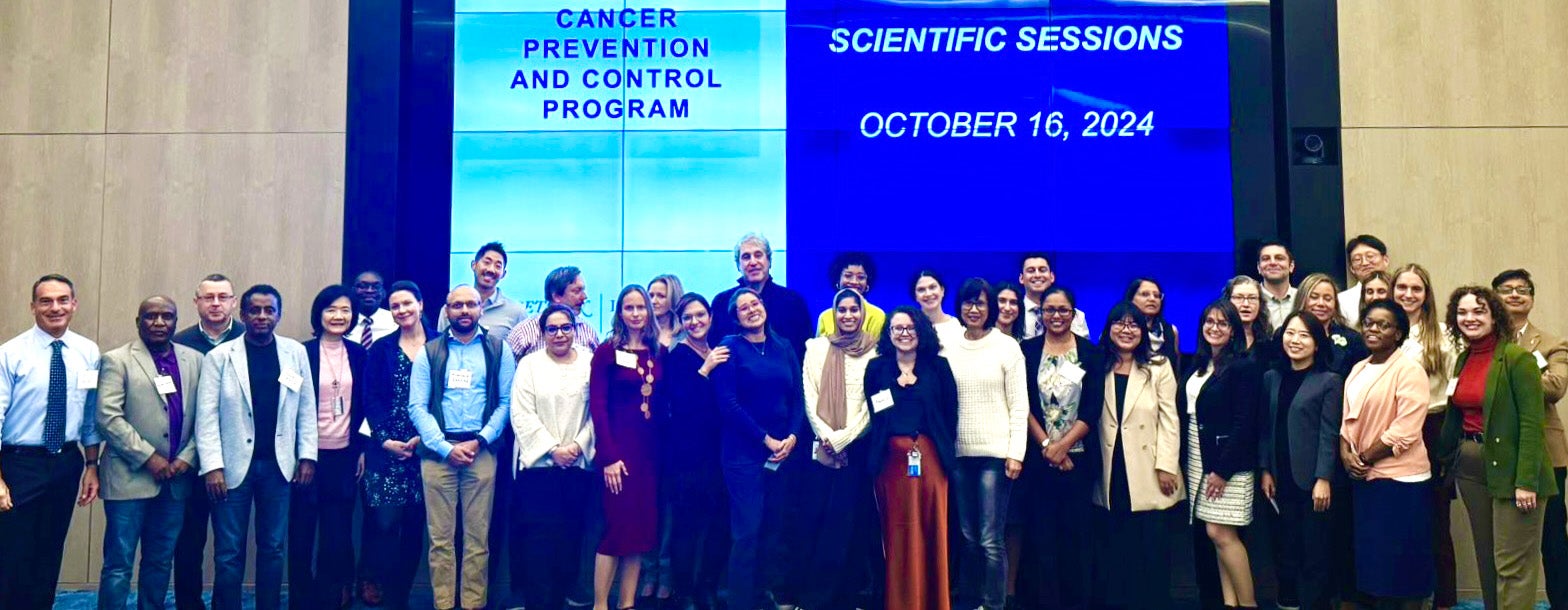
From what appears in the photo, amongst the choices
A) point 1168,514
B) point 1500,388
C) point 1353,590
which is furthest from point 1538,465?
point 1168,514

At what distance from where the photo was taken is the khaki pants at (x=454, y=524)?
19.1ft

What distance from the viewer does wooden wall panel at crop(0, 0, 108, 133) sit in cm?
727

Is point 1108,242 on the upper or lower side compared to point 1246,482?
upper

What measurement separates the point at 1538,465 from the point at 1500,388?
1.06 feet

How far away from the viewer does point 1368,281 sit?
19.6 feet

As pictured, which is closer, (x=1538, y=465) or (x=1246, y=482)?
(x=1538, y=465)

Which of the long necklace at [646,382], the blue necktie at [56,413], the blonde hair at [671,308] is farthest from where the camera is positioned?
the blonde hair at [671,308]

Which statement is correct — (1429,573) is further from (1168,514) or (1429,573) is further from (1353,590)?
(1168,514)

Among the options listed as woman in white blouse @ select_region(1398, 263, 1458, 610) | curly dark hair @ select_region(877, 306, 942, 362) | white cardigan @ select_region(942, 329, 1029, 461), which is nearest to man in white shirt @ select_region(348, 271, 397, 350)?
A: curly dark hair @ select_region(877, 306, 942, 362)

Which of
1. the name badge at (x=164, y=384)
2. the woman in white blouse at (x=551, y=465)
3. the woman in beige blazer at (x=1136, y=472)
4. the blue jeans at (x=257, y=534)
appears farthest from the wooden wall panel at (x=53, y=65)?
the woman in beige blazer at (x=1136, y=472)

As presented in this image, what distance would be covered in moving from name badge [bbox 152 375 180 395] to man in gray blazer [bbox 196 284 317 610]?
120 mm

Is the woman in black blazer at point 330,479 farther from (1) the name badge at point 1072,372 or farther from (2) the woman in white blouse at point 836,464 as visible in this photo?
(1) the name badge at point 1072,372

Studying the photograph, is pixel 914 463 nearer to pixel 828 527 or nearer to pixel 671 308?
pixel 828 527

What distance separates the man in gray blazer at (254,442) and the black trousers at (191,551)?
0.42 feet
